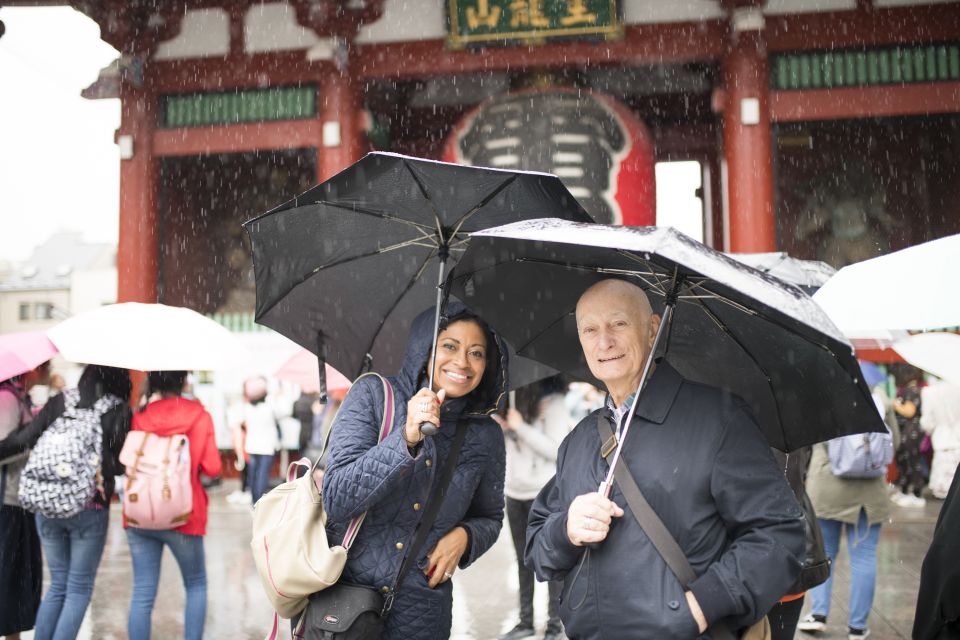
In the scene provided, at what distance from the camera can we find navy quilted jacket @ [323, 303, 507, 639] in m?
2.35

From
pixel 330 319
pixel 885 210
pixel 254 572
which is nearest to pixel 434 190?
pixel 330 319

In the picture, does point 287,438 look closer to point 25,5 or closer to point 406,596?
point 25,5

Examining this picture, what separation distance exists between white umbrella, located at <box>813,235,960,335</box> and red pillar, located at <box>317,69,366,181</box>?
7.76 meters

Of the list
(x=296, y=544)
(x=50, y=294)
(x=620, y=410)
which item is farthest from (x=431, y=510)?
(x=50, y=294)

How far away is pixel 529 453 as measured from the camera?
5.20 meters

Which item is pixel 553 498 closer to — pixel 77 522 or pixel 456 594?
pixel 77 522

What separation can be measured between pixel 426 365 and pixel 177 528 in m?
2.24

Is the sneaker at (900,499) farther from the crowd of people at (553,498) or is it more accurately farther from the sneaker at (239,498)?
the sneaker at (239,498)

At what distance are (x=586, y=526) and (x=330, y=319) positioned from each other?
1.40 metres

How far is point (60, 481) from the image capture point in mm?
4035

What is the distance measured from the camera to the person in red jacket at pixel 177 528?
4.23m

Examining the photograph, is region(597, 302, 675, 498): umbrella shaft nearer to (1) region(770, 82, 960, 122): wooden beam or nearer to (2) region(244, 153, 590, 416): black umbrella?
(2) region(244, 153, 590, 416): black umbrella

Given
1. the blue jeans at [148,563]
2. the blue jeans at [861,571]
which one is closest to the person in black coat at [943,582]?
the blue jeans at [861,571]

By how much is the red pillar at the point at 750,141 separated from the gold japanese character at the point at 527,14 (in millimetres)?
1943
